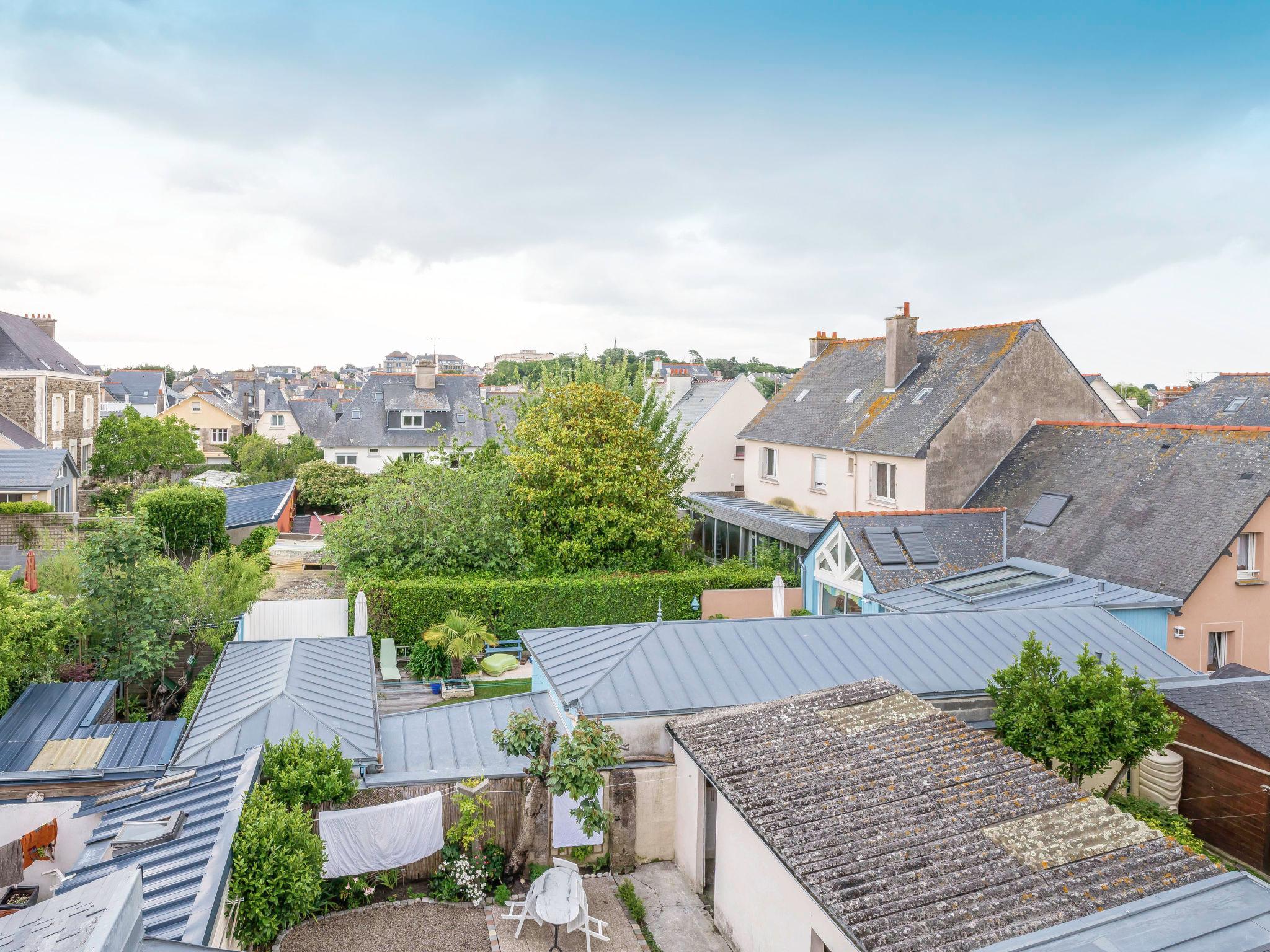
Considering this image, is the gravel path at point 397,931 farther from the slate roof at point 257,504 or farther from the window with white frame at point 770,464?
the window with white frame at point 770,464

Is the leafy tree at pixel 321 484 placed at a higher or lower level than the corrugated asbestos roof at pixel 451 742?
higher

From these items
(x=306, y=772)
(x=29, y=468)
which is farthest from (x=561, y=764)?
(x=29, y=468)

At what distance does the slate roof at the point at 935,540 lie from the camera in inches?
754

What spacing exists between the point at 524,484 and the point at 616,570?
11.5 ft

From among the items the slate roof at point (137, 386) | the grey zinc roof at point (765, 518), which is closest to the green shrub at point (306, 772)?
the grey zinc roof at point (765, 518)

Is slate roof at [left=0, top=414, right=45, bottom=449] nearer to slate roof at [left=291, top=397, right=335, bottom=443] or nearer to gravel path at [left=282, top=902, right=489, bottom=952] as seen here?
slate roof at [left=291, top=397, right=335, bottom=443]

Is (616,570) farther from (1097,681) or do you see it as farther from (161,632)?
(1097,681)

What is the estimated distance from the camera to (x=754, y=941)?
9031mm

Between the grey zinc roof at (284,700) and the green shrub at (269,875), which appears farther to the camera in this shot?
the grey zinc roof at (284,700)

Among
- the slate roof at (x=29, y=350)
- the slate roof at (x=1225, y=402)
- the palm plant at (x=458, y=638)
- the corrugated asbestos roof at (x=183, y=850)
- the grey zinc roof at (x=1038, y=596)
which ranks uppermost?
the slate roof at (x=29, y=350)

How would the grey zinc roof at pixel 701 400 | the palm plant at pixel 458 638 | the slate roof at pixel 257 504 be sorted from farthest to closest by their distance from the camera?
1. the grey zinc roof at pixel 701 400
2. the slate roof at pixel 257 504
3. the palm plant at pixel 458 638

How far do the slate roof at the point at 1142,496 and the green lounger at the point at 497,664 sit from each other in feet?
41.1

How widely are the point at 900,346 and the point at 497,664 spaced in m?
16.6

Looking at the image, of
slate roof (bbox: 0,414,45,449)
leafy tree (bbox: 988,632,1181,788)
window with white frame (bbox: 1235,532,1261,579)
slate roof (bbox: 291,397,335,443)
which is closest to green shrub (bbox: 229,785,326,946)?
leafy tree (bbox: 988,632,1181,788)
